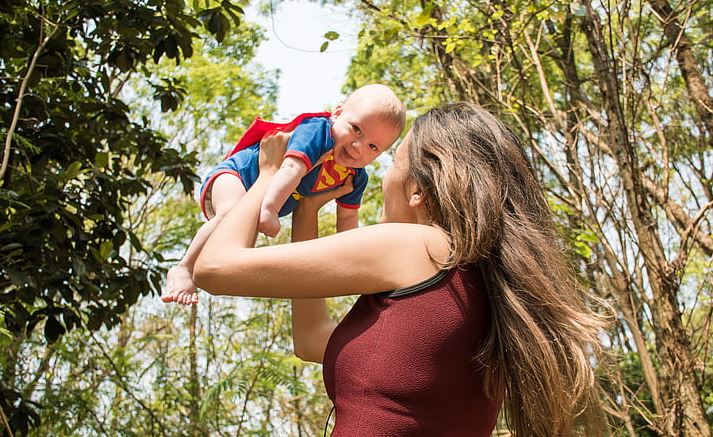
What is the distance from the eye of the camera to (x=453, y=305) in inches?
54.0

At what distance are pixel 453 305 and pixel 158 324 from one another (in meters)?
7.07

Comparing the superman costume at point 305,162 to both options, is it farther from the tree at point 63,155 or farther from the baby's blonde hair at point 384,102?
the tree at point 63,155

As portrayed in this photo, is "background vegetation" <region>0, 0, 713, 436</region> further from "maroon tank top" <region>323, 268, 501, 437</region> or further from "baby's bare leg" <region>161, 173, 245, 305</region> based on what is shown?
"baby's bare leg" <region>161, 173, 245, 305</region>

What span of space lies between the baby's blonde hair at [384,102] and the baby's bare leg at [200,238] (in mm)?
340

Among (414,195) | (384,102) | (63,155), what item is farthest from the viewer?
(63,155)

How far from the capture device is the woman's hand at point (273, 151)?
1840mm

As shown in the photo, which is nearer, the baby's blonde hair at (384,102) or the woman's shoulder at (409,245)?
the woman's shoulder at (409,245)

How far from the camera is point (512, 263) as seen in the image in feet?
4.60

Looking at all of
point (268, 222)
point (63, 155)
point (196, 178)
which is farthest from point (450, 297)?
point (196, 178)

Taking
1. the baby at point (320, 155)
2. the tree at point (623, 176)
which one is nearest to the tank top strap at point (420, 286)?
the baby at point (320, 155)

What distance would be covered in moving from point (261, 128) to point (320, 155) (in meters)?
0.24

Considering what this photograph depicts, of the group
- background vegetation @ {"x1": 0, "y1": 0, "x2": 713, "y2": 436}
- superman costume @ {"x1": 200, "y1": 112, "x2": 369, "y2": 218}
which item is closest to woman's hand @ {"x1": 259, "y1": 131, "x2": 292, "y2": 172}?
superman costume @ {"x1": 200, "y1": 112, "x2": 369, "y2": 218}

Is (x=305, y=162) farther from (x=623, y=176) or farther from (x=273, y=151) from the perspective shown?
(x=623, y=176)

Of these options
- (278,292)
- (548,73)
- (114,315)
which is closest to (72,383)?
(114,315)
